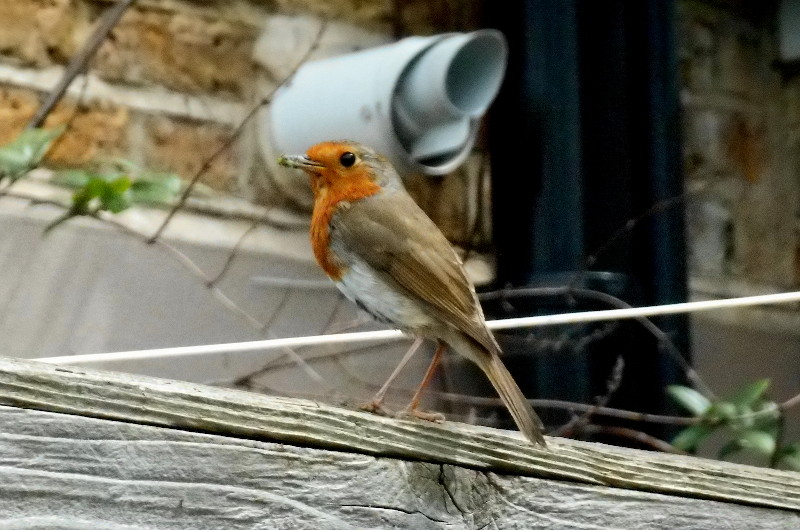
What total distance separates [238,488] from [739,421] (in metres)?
1.70

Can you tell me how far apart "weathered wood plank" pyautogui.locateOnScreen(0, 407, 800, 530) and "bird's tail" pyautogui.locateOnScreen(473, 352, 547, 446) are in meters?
0.06

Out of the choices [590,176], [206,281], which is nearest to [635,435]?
[590,176]

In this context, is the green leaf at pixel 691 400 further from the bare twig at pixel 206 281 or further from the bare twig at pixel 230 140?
the bare twig at pixel 230 140

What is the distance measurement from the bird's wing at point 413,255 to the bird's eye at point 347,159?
0.07m

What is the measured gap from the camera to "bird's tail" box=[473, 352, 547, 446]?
1.06 meters

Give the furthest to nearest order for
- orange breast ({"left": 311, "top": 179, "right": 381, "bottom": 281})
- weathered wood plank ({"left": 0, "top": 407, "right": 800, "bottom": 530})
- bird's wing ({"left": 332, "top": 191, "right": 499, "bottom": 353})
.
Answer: orange breast ({"left": 311, "top": 179, "right": 381, "bottom": 281}), bird's wing ({"left": 332, "top": 191, "right": 499, "bottom": 353}), weathered wood plank ({"left": 0, "top": 407, "right": 800, "bottom": 530})

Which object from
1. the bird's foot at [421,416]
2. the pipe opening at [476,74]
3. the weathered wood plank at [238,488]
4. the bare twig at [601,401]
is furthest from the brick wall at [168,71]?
the weathered wood plank at [238,488]

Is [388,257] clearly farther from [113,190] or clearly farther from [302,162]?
[113,190]

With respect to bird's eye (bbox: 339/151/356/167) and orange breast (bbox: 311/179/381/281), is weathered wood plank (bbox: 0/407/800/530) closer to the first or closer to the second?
orange breast (bbox: 311/179/381/281)

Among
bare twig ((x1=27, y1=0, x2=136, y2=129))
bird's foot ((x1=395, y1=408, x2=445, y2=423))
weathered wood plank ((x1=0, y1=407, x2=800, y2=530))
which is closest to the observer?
weathered wood plank ((x1=0, y1=407, x2=800, y2=530))

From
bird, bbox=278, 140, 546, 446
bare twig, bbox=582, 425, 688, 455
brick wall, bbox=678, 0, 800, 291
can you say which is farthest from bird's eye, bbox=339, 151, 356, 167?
brick wall, bbox=678, 0, 800, 291

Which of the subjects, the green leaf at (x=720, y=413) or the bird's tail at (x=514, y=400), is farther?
Answer: the green leaf at (x=720, y=413)

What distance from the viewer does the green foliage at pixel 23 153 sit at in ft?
5.76

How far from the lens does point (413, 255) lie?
1.51m
